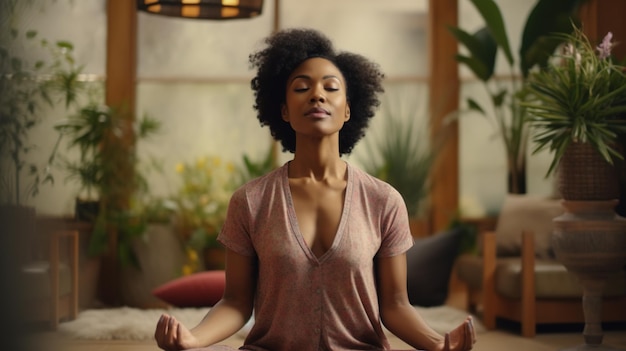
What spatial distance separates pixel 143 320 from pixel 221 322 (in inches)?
111

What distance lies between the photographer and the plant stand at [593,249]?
3533 mm

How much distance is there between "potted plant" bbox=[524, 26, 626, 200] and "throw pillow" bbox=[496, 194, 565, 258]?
1.06 m

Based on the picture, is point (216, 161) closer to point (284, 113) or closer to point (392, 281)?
point (284, 113)

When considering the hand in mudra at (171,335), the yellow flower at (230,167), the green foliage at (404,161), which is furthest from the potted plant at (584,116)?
the yellow flower at (230,167)

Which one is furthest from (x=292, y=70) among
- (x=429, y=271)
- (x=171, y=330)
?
(x=429, y=271)

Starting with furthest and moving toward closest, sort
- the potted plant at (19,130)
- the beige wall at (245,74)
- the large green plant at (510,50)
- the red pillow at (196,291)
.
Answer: the beige wall at (245,74) → the large green plant at (510,50) → the red pillow at (196,291) → the potted plant at (19,130)

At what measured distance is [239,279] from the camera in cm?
166

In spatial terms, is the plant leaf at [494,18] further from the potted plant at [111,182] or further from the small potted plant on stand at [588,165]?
the potted plant at [111,182]

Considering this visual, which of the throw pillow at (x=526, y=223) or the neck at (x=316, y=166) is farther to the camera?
the throw pillow at (x=526, y=223)

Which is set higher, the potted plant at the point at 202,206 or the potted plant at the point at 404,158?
the potted plant at the point at 404,158

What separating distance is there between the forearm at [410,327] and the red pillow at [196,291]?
284cm

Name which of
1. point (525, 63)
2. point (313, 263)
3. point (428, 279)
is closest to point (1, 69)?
point (313, 263)

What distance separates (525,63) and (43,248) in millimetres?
5172

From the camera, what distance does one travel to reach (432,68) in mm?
6168
